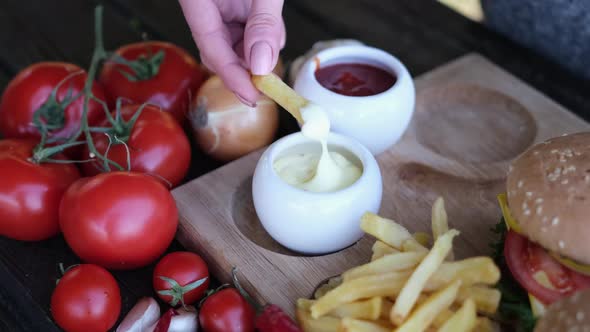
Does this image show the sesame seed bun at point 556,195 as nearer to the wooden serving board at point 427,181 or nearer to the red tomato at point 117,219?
the wooden serving board at point 427,181

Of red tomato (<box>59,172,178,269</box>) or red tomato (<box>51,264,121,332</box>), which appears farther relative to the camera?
red tomato (<box>59,172,178,269</box>)

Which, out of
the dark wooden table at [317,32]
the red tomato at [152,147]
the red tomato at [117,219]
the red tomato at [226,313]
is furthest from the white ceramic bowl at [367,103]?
the red tomato at [226,313]

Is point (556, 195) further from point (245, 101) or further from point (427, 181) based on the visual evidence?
point (245, 101)

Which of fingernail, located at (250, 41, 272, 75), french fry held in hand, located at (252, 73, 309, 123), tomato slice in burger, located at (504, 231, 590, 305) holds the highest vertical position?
fingernail, located at (250, 41, 272, 75)

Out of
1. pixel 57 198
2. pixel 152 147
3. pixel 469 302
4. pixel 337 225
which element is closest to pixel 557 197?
pixel 469 302

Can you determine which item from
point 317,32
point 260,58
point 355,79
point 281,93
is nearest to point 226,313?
point 281,93

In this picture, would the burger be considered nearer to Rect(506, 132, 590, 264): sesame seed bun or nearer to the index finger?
Rect(506, 132, 590, 264): sesame seed bun

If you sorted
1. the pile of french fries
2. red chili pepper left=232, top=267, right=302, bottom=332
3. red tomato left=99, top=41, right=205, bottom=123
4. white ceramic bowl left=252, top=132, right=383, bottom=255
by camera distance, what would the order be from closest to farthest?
the pile of french fries
red chili pepper left=232, top=267, right=302, bottom=332
white ceramic bowl left=252, top=132, right=383, bottom=255
red tomato left=99, top=41, right=205, bottom=123

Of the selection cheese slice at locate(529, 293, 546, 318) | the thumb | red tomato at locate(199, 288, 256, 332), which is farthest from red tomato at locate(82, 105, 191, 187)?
cheese slice at locate(529, 293, 546, 318)
